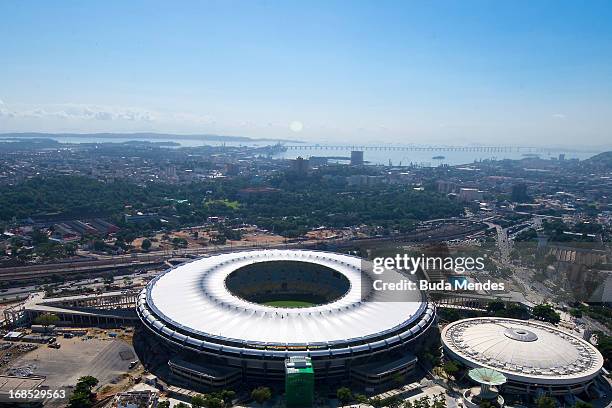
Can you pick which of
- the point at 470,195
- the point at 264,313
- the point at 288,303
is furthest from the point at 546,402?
the point at 470,195

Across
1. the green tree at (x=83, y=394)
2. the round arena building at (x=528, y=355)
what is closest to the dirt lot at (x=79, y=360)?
the green tree at (x=83, y=394)

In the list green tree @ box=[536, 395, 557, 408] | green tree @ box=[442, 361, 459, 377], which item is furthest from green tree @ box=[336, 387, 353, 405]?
green tree @ box=[536, 395, 557, 408]

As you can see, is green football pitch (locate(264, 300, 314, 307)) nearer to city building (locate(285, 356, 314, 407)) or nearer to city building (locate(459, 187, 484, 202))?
city building (locate(285, 356, 314, 407))

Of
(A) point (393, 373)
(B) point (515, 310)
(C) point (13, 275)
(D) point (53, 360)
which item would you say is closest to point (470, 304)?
(B) point (515, 310)

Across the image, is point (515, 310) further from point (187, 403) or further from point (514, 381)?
point (187, 403)

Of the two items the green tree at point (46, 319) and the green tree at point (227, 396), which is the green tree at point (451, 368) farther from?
the green tree at point (46, 319)

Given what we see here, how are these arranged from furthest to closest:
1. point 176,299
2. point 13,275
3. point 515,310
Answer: point 13,275 → point 515,310 → point 176,299

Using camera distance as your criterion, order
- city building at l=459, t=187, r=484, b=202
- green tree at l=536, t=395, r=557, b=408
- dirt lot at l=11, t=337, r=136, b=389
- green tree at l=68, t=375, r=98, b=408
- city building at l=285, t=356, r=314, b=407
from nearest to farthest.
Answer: green tree at l=68, t=375, r=98, b=408
city building at l=285, t=356, r=314, b=407
green tree at l=536, t=395, r=557, b=408
dirt lot at l=11, t=337, r=136, b=389
city building at l=459, t=187, r=484, b=202
